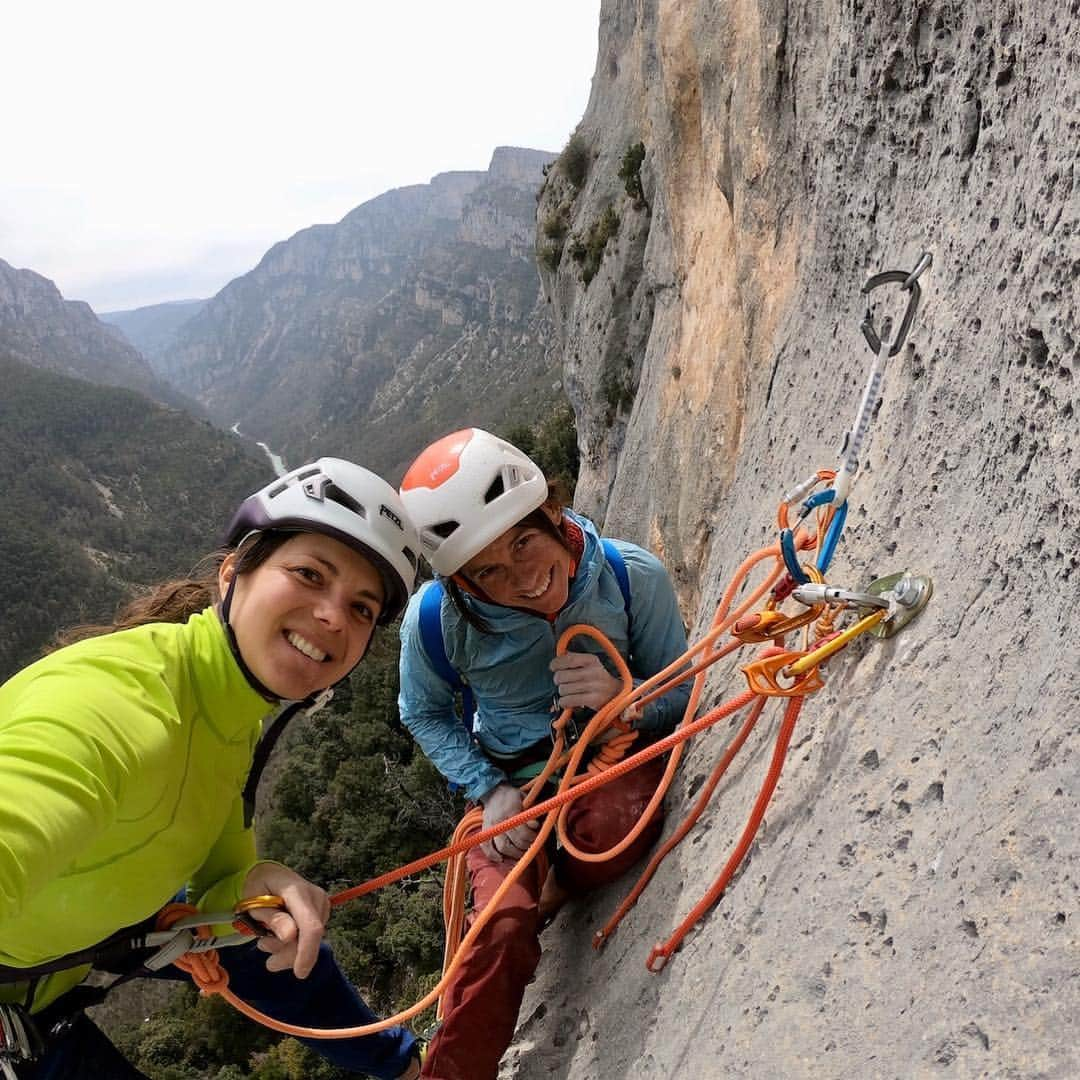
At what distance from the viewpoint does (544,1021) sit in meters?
2.46

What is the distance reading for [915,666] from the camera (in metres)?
1.50

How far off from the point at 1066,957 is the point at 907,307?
1438mm

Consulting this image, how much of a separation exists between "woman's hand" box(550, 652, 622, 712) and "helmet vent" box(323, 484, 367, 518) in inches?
32.2

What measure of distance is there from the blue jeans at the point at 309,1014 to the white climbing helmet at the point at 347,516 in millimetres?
1319

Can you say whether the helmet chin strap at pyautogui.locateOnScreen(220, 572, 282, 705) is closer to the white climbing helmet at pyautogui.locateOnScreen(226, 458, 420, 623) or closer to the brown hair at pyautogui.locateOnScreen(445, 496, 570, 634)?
the white climbing helmet at pyautogui.locateOnScreen(226, 458, 420, 623)

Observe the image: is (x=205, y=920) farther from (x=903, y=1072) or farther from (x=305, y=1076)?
(x=305, y=1076)

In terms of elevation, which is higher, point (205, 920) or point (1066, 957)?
point (1066, 957)

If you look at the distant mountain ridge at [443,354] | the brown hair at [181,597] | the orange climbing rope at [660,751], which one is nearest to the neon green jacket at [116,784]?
the brown hair at [181,597]

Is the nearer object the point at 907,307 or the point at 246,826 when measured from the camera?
the point at 907,307

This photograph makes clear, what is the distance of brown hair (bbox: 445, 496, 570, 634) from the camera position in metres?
2.51

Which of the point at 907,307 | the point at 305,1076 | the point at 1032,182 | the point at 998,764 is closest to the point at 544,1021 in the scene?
the point at 998,764

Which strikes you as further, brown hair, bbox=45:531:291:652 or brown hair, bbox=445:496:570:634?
brown hair, bbox=445:496:570:634

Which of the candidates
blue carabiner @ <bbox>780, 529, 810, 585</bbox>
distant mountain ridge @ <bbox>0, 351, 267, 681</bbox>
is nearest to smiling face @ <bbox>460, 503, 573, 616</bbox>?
blue carabiner @ <bbox>780, 529, 810, 585</bbox>

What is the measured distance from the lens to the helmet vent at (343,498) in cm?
212
